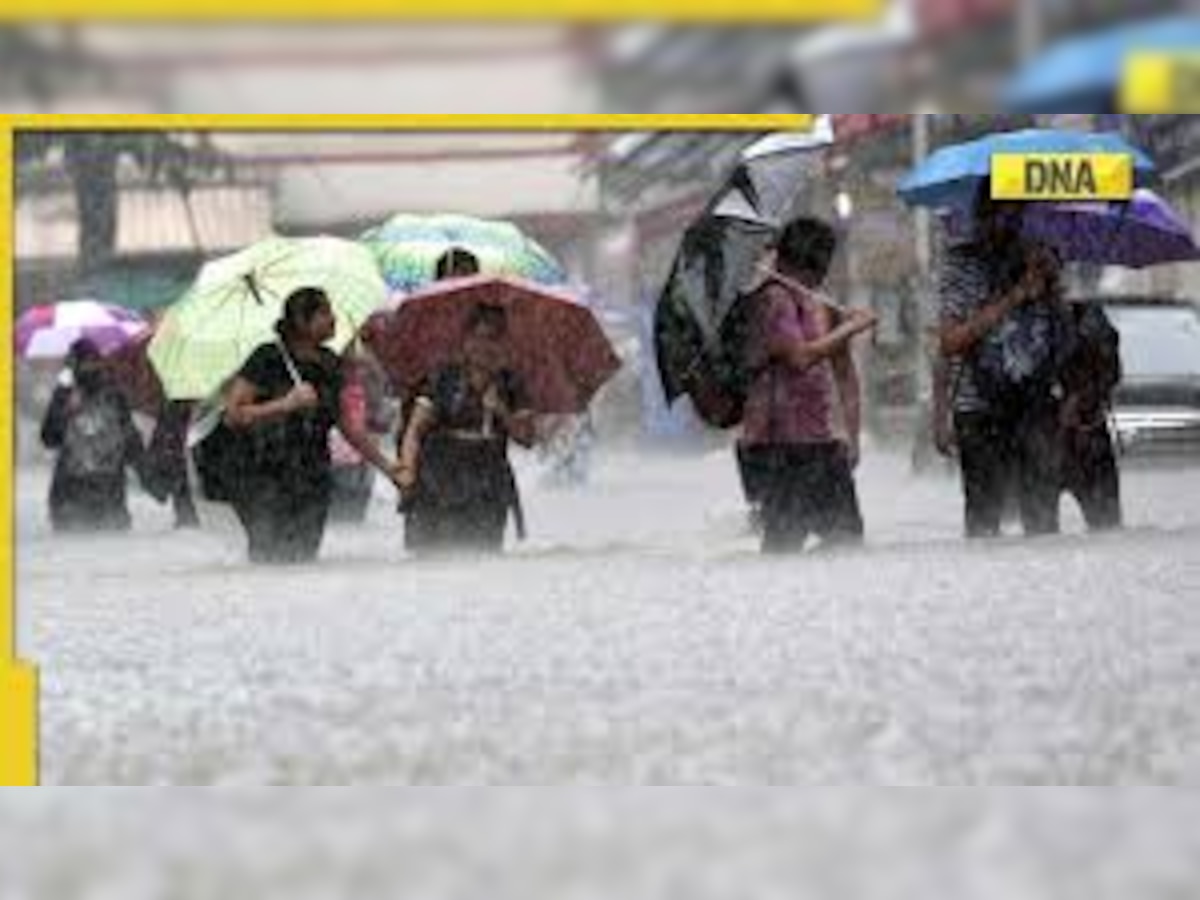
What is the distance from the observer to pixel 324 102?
5.42 metres

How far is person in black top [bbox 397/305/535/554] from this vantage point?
6859 mm

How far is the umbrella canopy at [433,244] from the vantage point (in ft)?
21.4

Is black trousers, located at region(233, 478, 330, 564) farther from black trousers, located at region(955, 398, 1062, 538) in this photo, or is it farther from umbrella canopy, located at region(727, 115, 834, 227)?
black trousers, located at region(955, 398, 1062, 538)

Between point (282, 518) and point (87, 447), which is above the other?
point (87, 447)

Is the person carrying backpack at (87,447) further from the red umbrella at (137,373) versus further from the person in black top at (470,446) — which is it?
the person in black top at (470,446)

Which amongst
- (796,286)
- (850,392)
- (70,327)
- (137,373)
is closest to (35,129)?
(70,327)

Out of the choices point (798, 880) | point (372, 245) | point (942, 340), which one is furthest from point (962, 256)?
point (798, 880)

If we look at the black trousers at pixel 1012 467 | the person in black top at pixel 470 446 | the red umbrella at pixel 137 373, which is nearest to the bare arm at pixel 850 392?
the black trousers at pixel 1012 467

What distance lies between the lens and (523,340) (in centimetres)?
687

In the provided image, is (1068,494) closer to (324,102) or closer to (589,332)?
(589,332)

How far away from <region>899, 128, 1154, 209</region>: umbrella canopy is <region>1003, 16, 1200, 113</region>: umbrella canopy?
80 cm

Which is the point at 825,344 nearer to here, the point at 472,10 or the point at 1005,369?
the point at 1005,369

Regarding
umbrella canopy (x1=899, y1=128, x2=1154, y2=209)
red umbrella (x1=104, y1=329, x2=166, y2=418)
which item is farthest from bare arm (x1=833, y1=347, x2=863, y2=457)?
red umbrella (x1=104, y1=329, x2=166, y2=418)

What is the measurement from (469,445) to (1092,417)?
1296mm
